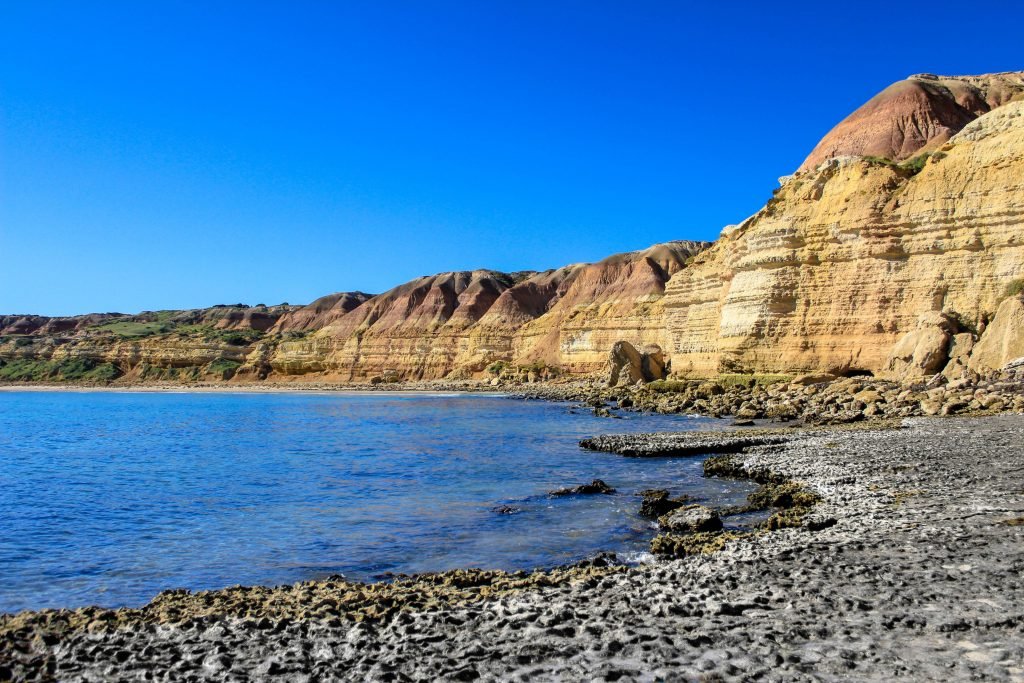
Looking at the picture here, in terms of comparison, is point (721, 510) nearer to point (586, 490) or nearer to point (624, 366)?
point (586, 490)

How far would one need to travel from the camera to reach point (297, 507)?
42.0ft

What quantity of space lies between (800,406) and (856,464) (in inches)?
566

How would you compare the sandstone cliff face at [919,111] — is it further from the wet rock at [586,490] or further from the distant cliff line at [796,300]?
the wet rock at [586,490]

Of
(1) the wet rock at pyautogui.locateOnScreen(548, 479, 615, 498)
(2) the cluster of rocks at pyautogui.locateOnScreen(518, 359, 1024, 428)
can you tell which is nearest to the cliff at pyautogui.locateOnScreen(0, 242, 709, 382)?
(2) the cluster of rocks at pyautogui.locateOnScreen(518, 359, 1024, 428)

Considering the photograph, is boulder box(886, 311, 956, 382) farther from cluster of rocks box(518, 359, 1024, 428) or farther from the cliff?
the cliff

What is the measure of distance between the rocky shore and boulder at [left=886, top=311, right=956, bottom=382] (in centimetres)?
2188

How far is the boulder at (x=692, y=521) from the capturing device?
9711 millimetres

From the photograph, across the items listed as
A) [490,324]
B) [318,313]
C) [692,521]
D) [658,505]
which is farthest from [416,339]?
[692,521]

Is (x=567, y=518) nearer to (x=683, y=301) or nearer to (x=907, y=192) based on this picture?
(x=907, y=192)

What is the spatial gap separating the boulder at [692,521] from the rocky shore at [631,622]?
1108 millimetres

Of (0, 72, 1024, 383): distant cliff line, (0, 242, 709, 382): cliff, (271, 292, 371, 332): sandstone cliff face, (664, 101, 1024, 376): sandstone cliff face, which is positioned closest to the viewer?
(664, 101, 1024, 376): sandstone cliff face

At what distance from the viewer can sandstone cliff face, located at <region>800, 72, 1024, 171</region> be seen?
55250 mm

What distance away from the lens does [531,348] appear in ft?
262

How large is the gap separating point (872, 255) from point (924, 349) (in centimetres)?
597
